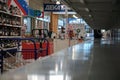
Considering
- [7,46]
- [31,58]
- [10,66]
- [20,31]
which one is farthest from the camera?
[20,31]

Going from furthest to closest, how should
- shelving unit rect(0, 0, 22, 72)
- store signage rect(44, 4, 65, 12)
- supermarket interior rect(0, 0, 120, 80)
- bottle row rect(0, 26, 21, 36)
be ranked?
store signage rect(44, 4, 65, 12)
bottle row rect(0, 26, 21, 36)
shelving unit rect(0, 0, 22, 72)
supermarket interior rect(0, 0, 120, 80)

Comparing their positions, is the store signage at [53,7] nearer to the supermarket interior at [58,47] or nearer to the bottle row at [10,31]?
the supermarket interior at [58,47]

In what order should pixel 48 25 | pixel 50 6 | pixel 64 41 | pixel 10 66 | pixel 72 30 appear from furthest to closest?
pixel 48 25 < pixel 50 6 < pixel 72 30 < pixel 64 41 < pixel 10 66

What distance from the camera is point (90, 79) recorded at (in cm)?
197

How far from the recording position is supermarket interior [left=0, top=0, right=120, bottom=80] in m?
2.32

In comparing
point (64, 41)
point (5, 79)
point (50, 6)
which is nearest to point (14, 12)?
point (64, 41)

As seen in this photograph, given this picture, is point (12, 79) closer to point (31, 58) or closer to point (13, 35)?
point (31, 58)

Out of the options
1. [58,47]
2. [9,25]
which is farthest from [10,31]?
[58,47]

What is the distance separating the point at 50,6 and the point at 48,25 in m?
8.18

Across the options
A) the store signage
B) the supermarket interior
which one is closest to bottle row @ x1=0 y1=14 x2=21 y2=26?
the supermarket interior

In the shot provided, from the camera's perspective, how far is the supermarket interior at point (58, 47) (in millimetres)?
2324

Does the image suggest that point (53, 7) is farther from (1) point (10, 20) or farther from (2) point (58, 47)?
(1) point (10, 20)

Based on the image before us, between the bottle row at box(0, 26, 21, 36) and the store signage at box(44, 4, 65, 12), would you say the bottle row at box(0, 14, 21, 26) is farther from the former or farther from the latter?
the store signage at box(44, 4, 65, 12)

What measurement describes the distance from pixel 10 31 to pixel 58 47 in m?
4.11
